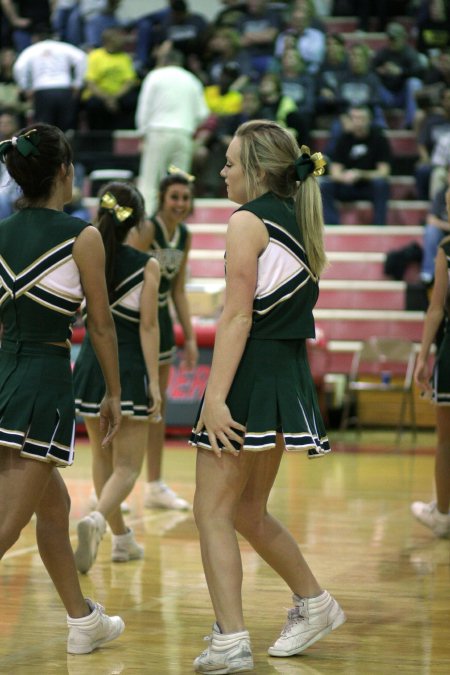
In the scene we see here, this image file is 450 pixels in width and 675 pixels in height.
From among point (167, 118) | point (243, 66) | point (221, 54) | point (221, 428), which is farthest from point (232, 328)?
point (221, 54)

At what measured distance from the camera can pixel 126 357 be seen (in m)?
5.21

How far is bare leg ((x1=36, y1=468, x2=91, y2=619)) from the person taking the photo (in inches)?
141

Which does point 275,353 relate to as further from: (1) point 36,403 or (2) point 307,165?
(1) point 36,403

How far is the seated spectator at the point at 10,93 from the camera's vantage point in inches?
569

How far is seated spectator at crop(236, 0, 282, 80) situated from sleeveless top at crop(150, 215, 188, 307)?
8401mm

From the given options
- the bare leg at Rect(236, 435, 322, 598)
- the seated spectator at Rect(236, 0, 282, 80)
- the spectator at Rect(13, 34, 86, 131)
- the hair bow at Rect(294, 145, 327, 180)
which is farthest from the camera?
the seated spectator at Rect(236, 0, 282, 80)

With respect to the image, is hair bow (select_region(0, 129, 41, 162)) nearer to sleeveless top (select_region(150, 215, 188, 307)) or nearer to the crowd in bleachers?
sleeveless top (select_region(150, 215, 188, 307))

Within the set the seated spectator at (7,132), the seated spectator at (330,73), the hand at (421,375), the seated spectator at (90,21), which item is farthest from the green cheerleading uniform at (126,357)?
the seated spectator at (90,21)

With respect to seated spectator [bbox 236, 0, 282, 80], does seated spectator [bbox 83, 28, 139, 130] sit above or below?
below

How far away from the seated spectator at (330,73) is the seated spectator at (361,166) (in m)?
0.87

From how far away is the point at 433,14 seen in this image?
14336 millimetres

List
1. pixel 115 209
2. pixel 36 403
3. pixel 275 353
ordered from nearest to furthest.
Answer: pixel 36 403, pixel 275 353, pixel 115 209

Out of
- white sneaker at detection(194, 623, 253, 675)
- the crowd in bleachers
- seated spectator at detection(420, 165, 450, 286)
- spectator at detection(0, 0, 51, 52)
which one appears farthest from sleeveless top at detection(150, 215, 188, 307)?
spectator at detection(0, 0, 51, 52)

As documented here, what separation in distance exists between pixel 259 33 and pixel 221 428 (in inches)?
477
